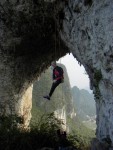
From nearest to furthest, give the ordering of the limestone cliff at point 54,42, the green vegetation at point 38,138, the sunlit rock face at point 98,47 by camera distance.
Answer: the sunlit rock face at point 98,47 → the limestone cliff at point 54,42 → the green vegetation at point 38,138

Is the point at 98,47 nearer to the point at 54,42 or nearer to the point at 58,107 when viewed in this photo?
the point at 54,42

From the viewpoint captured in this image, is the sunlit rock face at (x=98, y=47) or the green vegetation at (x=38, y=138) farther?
the green vegetation at (x=38, y=138)

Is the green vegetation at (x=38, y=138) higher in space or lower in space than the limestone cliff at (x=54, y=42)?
lower

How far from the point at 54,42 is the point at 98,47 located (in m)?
5.60

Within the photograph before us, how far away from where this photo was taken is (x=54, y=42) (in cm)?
1461

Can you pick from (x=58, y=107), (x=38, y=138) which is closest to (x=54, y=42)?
(x=38, y=138)

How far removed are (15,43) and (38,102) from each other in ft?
196

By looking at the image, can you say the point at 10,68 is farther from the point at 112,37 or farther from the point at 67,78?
the point at 67,78

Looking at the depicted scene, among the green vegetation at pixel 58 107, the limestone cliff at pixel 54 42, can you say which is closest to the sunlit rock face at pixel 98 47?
the limestone cliff at pixel 54 42

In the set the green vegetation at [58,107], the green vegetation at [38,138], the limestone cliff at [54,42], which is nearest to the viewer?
the limestone cliff at [54,42]

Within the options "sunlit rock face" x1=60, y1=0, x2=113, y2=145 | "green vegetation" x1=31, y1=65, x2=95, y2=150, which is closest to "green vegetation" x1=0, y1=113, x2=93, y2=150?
"green vegetation" x1=31, y1=65, x2=95, y2=150

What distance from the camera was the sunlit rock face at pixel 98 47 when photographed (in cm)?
867

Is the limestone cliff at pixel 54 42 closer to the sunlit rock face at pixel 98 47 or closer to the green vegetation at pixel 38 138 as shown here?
the sunlit rock face at pixel 98 47

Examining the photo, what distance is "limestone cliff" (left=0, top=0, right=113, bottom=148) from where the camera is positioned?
893cm
